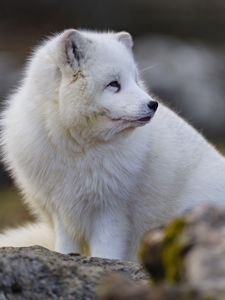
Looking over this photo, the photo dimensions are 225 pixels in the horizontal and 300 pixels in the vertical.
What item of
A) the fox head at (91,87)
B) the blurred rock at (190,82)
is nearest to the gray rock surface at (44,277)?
the fox head at (91,87)

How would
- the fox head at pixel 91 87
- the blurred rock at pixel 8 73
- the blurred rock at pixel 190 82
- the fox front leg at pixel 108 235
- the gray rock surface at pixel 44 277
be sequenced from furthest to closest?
the blurred rock at pixel 190 82
the blurred rock at pixel 8 73
the fox front leg at pixel 108 235
the fox head at pixel 91 87
the gray rock surface at pixel 44 277

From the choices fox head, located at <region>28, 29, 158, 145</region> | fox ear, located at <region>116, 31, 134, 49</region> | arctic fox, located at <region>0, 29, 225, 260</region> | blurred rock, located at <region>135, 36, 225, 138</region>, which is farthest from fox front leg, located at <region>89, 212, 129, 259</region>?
blurred rock, located at <region>135, 36, 225, 138</region>

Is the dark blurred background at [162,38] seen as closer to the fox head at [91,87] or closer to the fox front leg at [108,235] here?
the fox front leg at [108,235]

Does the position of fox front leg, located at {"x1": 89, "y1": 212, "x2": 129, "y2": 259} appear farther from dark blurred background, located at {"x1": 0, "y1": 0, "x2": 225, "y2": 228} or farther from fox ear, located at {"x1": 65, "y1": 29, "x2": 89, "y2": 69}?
dark blurred background, located at {"x1": 0, "y1": 0, "x2": 225, "y2": 228}

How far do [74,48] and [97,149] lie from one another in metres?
0.71

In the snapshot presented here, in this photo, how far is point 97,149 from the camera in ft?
21.0

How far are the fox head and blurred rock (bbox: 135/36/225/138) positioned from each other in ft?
33.3

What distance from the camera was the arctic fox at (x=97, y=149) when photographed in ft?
20.0

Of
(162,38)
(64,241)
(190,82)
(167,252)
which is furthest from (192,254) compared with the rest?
(162,38)

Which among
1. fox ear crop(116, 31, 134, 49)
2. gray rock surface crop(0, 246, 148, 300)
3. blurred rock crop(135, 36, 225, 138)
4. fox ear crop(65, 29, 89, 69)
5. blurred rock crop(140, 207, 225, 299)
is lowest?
blurred rock crop(140, 207, 225, 299)

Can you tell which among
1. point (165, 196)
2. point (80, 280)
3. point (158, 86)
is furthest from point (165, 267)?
point (158, 86)

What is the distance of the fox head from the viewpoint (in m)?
6.03

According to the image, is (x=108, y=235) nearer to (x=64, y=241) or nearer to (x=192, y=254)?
(x=64, y=241)

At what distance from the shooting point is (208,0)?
23.3 m
